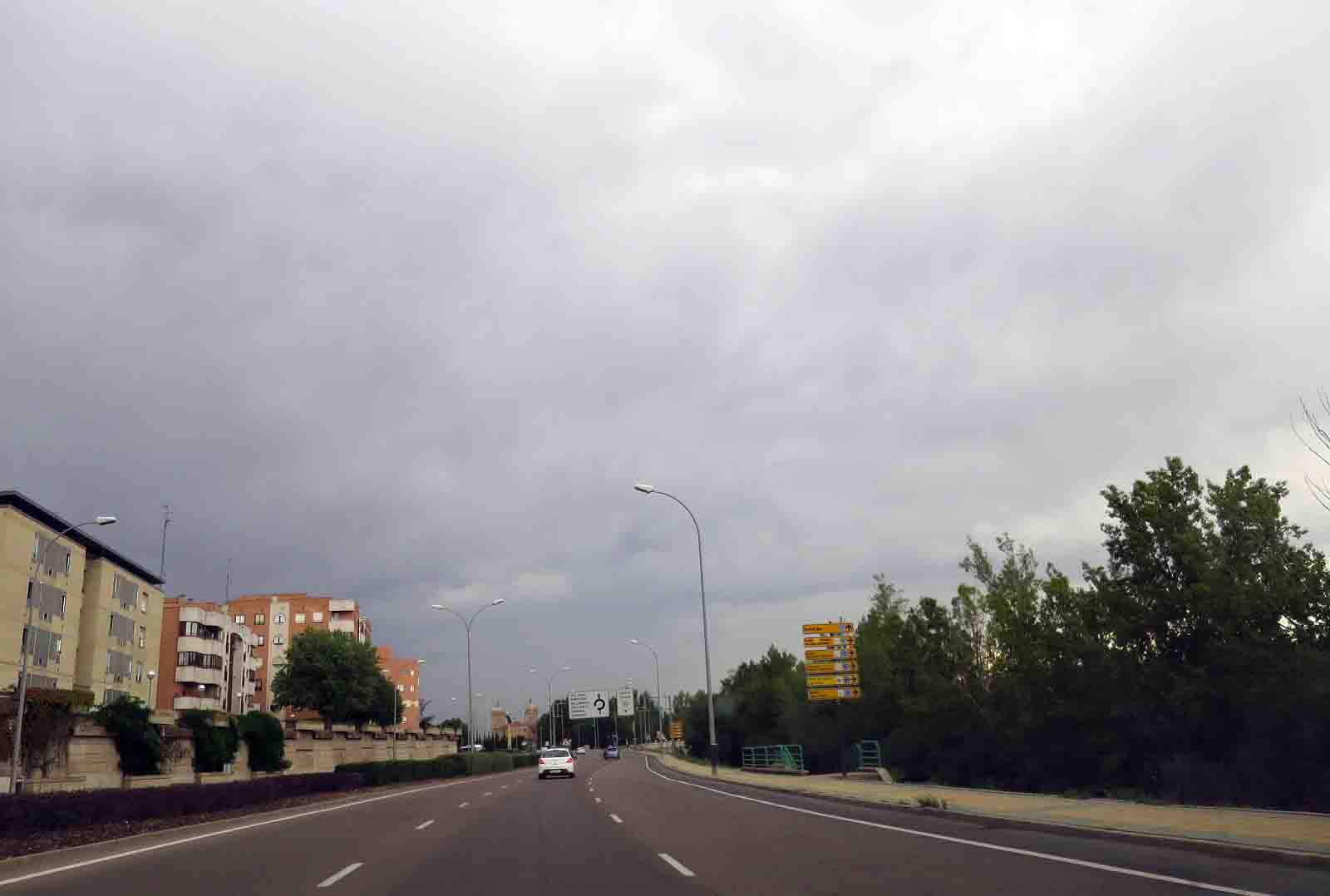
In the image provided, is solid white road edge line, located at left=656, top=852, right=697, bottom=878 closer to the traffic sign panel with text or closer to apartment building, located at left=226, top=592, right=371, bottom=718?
the traffic sign panel with text

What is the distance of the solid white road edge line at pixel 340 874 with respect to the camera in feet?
39.7

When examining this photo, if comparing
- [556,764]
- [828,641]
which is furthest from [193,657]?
[828,641]

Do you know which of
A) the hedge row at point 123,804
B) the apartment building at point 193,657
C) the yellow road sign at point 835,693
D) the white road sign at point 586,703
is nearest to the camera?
the hedge row at point 123,804

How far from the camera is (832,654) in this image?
141 ft

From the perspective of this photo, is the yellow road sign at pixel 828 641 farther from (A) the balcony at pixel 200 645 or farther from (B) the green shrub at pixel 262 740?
(A) the balcony at pixel 200 645

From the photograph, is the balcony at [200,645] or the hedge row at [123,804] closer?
the hedge row at [123,804]

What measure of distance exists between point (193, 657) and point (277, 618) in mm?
41178

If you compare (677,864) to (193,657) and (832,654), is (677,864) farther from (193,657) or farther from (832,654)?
(193,657)

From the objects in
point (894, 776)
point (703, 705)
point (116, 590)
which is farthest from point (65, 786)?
point (703, 705)

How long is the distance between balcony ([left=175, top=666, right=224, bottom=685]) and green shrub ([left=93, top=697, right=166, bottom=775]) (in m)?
62.7

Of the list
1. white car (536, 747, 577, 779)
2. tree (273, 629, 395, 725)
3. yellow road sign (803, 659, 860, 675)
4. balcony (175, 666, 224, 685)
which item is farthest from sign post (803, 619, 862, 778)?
balcony (175, 666, 224, 685)

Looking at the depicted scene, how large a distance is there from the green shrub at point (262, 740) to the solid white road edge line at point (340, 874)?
3648cm

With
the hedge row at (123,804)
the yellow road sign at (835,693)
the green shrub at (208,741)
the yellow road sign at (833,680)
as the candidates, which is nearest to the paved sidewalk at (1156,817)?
the hedge row at (123,804)

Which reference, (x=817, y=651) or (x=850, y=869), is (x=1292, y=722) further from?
(x=817, y=651)
